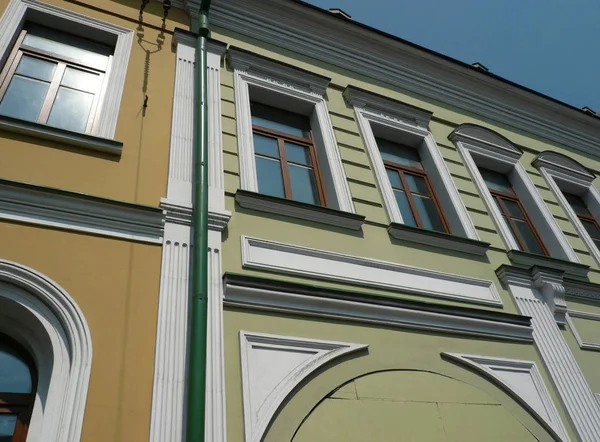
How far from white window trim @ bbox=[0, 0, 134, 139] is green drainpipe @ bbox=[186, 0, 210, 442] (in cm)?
80

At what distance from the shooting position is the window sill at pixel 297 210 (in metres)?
4.69

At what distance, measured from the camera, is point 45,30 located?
219 inches

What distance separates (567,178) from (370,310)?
18.3 feet

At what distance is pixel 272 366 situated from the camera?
12.4 feet

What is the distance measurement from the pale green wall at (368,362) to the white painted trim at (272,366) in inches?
2.3

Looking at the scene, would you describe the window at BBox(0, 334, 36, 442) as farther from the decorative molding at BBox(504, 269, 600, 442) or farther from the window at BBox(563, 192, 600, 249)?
the window at BBox(563, 192, 600, 249)

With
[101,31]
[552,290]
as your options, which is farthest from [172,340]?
[552,290]

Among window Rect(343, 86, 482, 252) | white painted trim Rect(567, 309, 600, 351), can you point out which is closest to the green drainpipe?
window Rect(343, 86, 482, 252)

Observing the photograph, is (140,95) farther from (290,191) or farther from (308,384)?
(308,384)

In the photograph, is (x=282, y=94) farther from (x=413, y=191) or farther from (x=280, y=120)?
(x=413, y=191)

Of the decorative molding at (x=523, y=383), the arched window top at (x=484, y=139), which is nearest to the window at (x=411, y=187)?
the arched window top at (x=484, y=139)

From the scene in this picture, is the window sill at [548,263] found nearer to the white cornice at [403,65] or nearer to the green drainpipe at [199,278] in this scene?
the white cornice at [403,65]

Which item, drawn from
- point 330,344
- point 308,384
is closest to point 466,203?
point 330,344

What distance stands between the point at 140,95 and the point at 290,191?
1857mm
